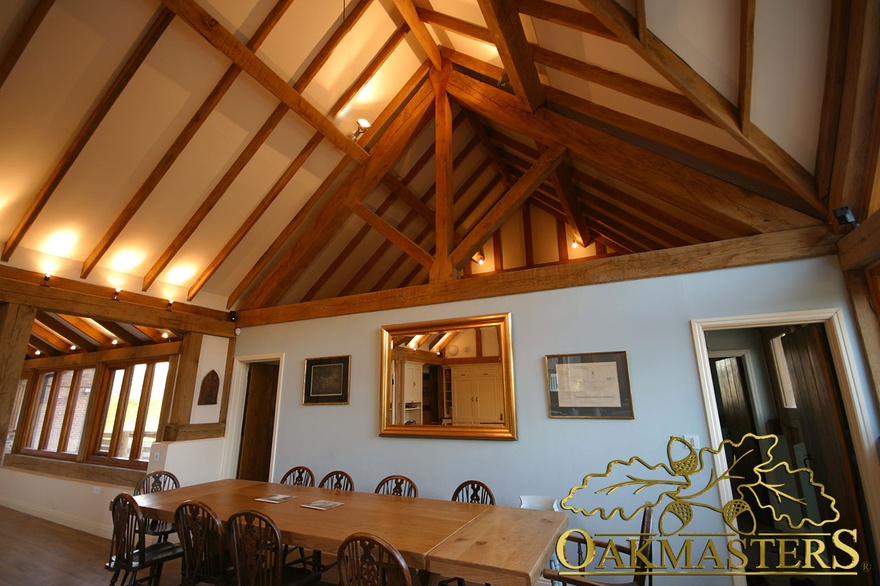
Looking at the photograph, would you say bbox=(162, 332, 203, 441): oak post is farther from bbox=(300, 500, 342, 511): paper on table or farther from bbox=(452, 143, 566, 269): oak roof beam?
bbox=(452, 143, 566, 269): oak roof beam

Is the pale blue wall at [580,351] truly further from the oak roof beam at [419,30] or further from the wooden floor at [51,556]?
the oak roof beam at [419,30]

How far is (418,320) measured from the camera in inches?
190

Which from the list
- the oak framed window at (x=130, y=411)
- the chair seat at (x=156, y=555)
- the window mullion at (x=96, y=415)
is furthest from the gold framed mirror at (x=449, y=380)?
the window mullion at (x=96, y=415)

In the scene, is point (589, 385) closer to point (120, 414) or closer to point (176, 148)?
point (176, 148)

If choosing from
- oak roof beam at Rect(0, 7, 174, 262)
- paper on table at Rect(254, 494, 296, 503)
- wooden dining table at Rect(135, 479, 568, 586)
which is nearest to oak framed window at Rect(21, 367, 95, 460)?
oak roof beam at Rect(0, 7, 174, 262)

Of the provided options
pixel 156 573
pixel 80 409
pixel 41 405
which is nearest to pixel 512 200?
pixel 156 573

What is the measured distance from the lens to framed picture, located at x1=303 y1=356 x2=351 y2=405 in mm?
5090

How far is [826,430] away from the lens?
11.3 feet

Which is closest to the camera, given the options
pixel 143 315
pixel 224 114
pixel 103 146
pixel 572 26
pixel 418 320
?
pixel 572 26

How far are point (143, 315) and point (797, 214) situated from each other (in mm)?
6796

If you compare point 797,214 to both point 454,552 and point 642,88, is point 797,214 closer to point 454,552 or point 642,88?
point 642,88

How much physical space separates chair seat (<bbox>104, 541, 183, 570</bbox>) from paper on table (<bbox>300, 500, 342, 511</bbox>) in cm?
105

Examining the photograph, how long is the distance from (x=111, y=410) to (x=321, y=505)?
5696mm

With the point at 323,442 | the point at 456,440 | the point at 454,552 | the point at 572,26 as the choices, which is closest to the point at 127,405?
the point at 323,442
